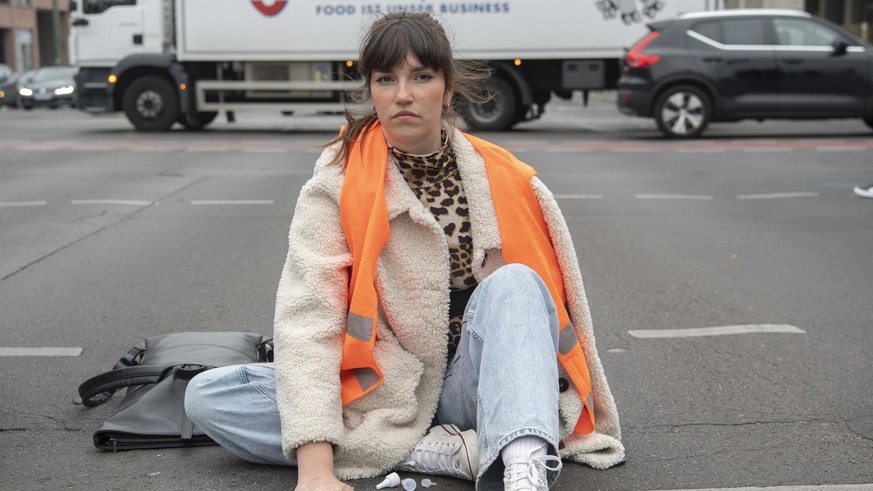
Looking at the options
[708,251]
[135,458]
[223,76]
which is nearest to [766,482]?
[135,458]

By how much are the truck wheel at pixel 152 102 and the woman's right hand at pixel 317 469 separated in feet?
58.8

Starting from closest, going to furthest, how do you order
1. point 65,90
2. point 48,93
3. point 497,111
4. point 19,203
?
point 19,203, point 497,111, point 65,90, point 48,93

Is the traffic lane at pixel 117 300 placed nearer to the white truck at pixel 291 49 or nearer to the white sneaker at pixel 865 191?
the white sneaker at pixel 865 191

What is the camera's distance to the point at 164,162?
577 inches

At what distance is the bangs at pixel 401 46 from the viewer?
3234mm

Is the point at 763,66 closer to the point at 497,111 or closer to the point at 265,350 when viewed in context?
the point at 497,111

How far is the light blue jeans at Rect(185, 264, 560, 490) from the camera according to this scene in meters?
2.97

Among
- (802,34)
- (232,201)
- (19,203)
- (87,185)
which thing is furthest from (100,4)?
(802,34)

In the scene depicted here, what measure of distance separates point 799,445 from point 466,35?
1660 centimetres

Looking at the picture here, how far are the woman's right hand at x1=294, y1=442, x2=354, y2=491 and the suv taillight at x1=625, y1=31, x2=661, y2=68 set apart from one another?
48.7ft

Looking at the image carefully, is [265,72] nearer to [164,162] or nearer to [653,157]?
[164,162]

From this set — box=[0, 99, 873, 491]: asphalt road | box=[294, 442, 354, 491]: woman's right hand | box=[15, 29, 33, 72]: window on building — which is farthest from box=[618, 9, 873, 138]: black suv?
box=[15, 29, 33, 72]: window on building

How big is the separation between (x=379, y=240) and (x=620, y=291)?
12.1 ft

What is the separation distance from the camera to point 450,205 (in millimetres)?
3422
